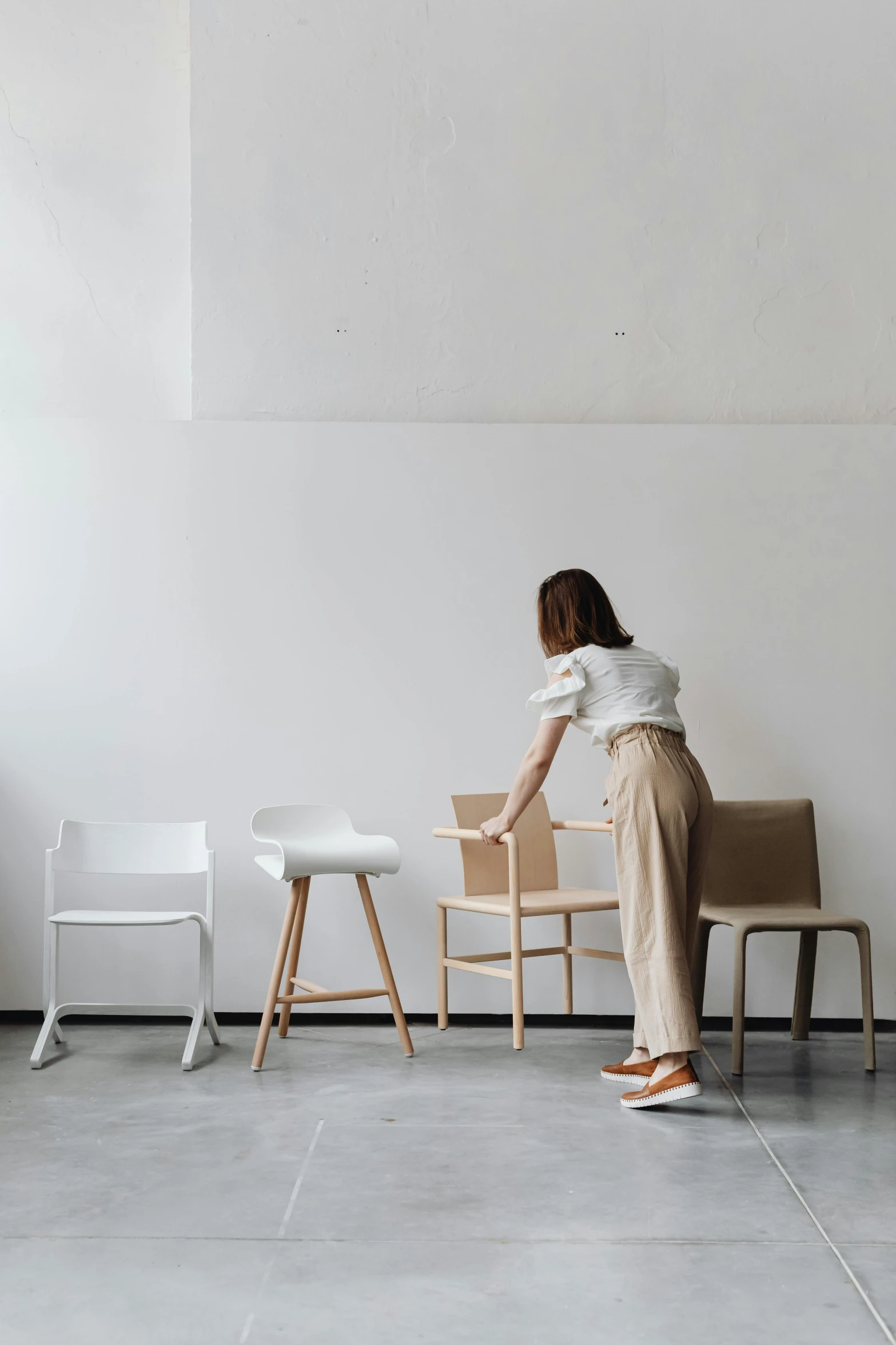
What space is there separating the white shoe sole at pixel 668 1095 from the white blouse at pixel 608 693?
0.98 meters

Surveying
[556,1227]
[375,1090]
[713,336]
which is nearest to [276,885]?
[375,1090]

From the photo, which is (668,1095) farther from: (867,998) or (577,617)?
(577,617)

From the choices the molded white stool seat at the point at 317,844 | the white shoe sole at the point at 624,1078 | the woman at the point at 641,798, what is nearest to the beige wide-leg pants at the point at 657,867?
the woman at the point at 641,798

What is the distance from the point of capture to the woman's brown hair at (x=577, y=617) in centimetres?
335

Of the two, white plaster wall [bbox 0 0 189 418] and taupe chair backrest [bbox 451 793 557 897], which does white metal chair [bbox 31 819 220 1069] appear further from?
white plaster wall [bbox 0 0 189 418]

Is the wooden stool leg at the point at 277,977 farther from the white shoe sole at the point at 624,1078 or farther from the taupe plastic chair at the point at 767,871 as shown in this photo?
the taupe plastic chair at the point at 767,871

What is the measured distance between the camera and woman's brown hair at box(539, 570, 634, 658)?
11.0 ft

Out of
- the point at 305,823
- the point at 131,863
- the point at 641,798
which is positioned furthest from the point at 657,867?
the point at 131,863

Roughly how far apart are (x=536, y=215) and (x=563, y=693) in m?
2.24

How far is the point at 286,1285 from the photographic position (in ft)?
6.74

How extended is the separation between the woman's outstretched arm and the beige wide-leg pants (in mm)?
193

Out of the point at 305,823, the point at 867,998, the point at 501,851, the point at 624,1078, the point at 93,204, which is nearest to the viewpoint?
the point at 624,1078

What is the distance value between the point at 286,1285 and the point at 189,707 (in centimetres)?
251

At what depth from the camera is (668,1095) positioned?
3.10 meters
